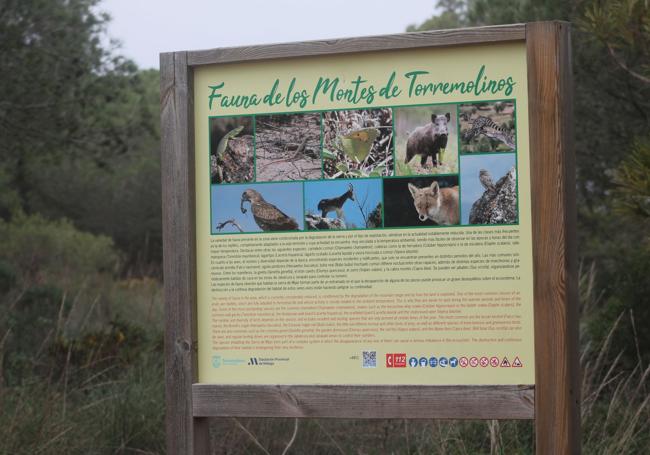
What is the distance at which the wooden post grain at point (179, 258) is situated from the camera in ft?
12.3

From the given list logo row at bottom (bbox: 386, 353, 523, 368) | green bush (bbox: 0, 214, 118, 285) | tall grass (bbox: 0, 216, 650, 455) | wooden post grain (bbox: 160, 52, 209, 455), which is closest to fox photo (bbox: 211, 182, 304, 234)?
wooden post grain (bbox: 160, 52, 209, 455)

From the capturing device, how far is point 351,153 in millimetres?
3615

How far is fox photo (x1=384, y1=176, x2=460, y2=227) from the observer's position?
3.49m

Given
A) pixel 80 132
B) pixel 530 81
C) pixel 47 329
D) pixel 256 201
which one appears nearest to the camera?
pixel 530 81

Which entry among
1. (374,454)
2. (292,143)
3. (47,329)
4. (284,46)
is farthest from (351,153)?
(47,329)

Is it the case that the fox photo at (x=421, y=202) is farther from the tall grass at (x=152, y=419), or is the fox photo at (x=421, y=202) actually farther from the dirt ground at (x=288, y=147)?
the tall grass at (x=152, y=419)

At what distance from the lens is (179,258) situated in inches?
148

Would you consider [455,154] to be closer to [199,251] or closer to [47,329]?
[199,251]

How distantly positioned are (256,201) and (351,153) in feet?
1.28

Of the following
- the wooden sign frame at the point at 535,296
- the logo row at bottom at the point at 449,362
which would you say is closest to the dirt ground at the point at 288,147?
the wooden sign frame at the point at 535,296

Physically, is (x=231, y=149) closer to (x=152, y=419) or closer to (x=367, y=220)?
(x=367, y=220)

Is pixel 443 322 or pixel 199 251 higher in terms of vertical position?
pixel 199 251

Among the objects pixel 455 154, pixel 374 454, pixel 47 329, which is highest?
pixel 455 154

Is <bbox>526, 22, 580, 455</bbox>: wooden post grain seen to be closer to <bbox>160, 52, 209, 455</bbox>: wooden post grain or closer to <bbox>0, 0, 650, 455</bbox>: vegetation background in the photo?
<bbox>0, 0, 650, 455</bbox>: vegetation background
